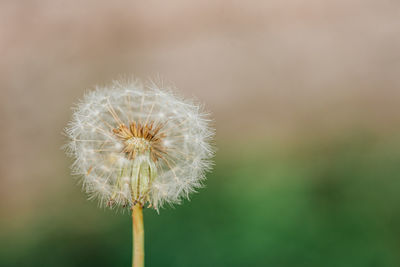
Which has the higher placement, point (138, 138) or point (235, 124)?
point (235, 124)

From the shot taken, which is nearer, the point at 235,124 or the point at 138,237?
the point at 138,237

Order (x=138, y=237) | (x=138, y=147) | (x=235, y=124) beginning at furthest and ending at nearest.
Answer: (x=235, y=124)
(x=138, y=147)
(x=138, y=237)

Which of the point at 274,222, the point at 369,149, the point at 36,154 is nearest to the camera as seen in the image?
the point at 369,149

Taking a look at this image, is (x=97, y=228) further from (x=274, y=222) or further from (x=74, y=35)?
(x=74, y=35)

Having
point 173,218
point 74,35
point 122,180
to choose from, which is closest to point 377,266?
point 173,218

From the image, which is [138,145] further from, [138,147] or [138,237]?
[138,237]

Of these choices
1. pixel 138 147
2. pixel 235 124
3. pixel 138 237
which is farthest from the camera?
pixel 235 124

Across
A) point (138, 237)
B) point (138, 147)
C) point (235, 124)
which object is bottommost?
point (138, 237)

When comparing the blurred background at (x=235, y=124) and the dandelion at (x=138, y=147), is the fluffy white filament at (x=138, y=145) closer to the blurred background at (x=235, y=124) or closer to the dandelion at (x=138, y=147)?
the dandelion at (x=138, y=147)

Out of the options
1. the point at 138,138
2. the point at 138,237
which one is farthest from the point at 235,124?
the point at 138,237
